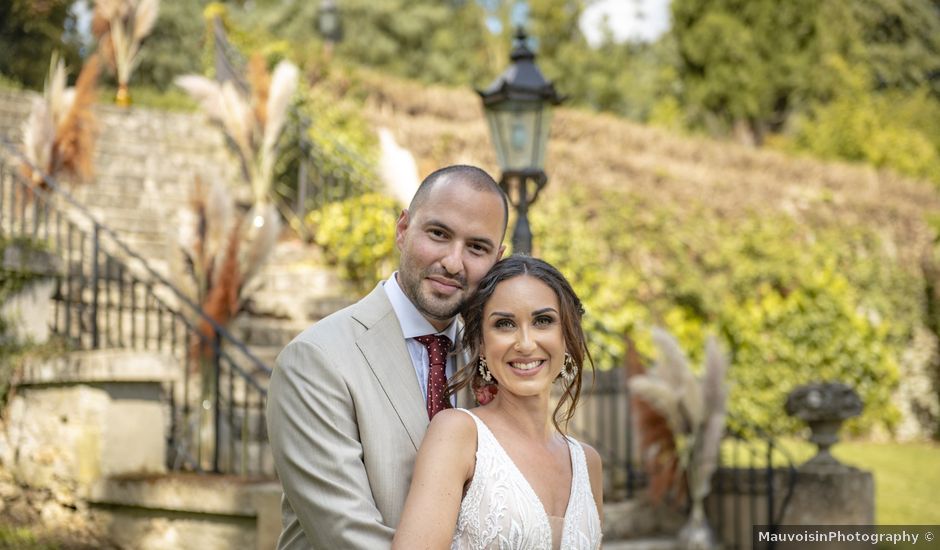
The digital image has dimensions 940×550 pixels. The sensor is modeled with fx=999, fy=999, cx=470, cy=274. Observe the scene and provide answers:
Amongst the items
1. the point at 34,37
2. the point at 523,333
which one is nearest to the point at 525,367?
the point at 523,333

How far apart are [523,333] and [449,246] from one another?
0.30 m

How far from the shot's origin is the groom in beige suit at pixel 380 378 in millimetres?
2309

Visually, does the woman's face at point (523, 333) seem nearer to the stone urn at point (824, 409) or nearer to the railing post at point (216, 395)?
the railing post at point (216, 395)

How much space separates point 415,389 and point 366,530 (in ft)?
1.43

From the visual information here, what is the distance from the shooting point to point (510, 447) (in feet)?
8.26

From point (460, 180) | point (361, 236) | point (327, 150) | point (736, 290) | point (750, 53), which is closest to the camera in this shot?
point (460, 180)

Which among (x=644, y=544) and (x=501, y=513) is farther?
(x=644, y=544)

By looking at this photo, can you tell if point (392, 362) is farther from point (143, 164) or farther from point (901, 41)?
point (901, 41)

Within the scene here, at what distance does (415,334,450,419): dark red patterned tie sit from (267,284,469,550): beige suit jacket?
0.06 metres

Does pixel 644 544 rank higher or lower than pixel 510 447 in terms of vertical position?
lower

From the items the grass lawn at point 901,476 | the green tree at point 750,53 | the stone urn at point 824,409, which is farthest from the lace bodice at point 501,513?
the green tree at point 750,53

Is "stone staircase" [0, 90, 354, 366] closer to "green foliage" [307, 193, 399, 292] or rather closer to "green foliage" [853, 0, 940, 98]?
"green foliage" [307, 193, 399, 292]

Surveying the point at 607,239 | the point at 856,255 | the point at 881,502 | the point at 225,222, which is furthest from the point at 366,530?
the point at 856,255

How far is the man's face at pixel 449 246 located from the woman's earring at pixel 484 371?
0.48ft
